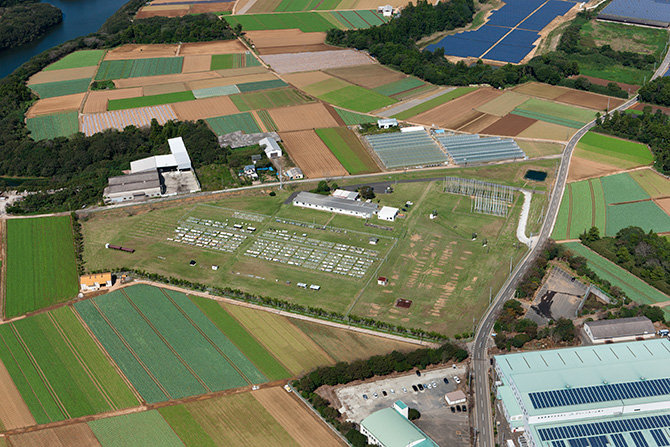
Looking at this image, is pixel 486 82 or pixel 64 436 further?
pixel 486 82

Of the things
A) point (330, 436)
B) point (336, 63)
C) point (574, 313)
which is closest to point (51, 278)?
point (330, 436)

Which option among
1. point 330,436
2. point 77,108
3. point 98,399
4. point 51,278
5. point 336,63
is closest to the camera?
point 330,436

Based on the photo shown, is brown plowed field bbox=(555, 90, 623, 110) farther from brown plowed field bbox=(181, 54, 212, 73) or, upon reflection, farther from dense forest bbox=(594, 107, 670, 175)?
brown plowed field bbox=(181, 54, 212, 73)

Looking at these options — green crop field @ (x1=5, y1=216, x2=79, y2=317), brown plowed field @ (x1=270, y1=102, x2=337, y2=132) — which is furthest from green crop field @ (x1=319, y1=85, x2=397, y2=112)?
green crop field @ (x1=5, y1=216, x2=79, y2=317)

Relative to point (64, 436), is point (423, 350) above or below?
above

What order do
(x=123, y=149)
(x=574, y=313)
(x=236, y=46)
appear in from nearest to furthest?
(x=574, y=313), (x=123, y=149), (x=236, y=46)

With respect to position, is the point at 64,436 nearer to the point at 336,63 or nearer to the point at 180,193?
the point at 180,193

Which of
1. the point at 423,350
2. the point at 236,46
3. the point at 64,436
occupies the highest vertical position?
the point at 236,46

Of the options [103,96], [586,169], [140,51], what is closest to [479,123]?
[586,169]
